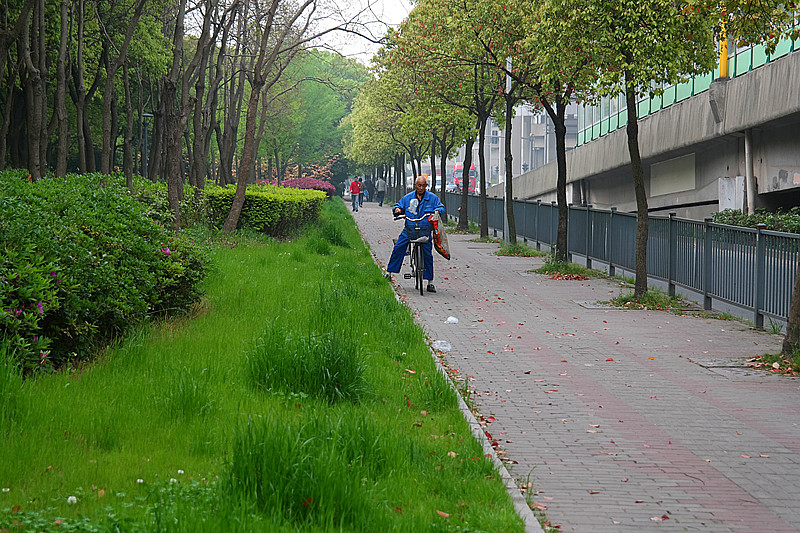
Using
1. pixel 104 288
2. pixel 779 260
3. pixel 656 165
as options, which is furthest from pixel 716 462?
pixel 656 165

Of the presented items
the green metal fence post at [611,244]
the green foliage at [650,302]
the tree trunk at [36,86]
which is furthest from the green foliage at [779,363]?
the tree trunk at [36,86]

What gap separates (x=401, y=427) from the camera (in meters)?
6.39

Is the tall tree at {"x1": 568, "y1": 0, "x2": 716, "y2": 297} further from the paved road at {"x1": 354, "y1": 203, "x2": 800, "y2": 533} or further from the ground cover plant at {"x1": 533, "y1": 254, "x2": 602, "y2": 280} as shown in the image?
the ground cover plant at {"x1": 533, "y1": 254, "x2": 602, "y2": 280}

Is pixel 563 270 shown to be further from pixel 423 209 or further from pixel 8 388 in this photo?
pixel 8 388

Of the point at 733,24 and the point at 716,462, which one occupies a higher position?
the point at 733,24

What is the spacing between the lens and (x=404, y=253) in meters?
16.1

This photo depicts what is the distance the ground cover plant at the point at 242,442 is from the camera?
4.46 metres

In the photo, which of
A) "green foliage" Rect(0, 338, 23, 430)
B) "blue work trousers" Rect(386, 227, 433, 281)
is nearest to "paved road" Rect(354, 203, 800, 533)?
"blue work trousers" Rect(386, 227, 433, 281)

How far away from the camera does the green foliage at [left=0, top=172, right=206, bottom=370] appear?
668cm

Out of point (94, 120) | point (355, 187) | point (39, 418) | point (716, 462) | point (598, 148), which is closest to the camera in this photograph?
point (39, 418)

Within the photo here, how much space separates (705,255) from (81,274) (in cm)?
946

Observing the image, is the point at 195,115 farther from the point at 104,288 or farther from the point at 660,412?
the point at 660,412

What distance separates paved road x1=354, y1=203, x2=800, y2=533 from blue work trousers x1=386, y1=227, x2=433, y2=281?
1329 millimetres

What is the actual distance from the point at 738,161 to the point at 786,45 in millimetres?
4758
